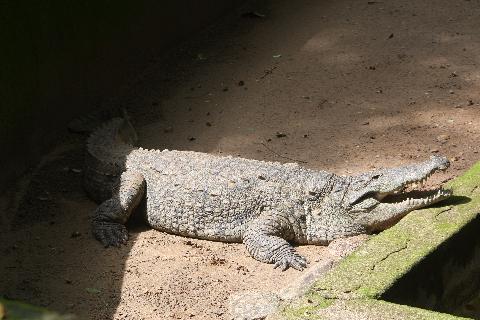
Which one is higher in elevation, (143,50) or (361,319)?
(361,319)

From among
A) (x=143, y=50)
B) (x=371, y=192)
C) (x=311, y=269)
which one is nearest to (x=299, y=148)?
(x=371, y=192)

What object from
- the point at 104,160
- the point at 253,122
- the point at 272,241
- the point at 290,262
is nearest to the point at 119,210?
the point at 104,160

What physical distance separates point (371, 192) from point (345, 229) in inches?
13.1

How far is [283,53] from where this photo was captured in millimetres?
8750

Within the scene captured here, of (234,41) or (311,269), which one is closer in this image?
(311,269)

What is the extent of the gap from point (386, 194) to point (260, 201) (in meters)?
0.93

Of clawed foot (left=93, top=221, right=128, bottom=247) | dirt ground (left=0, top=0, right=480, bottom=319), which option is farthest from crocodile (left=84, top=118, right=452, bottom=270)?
dirt ground (left=0, top=0, right=480, bottom=319)

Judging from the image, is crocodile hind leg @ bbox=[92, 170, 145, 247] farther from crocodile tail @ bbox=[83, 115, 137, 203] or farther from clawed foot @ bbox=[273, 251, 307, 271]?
clawed foot @ bbox=[273, 251, 307, 271]

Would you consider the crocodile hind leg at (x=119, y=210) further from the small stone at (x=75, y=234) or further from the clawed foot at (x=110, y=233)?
the small stone at (x=75, y=234)

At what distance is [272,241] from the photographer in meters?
5.33

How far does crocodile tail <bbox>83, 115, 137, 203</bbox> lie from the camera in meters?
6.18

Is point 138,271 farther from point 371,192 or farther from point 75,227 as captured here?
point 371,192

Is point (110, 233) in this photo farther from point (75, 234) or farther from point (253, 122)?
point (253, 122)

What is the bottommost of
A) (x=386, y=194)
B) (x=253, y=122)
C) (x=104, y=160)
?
(x=253, y=122)
